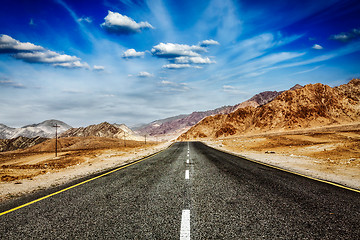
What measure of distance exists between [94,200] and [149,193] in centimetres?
144

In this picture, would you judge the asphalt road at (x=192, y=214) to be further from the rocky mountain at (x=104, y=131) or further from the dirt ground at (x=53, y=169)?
the rocky mountain at (x=104, y=131)

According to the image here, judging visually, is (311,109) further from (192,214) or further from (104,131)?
(104,131)

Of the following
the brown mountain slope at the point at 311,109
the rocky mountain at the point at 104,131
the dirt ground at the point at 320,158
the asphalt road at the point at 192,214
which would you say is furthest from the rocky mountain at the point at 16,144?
the asphalt road at the point at 192,214

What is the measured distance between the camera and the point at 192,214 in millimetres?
3789

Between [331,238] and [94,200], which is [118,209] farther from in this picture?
[331,238]

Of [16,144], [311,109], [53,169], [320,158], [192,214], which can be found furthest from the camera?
[16,144]

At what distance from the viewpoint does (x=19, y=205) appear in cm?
476

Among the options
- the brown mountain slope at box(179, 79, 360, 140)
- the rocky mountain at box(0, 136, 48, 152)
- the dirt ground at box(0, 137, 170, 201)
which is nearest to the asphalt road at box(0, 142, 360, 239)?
the dirt ground at box(0, 137, 170, 201)

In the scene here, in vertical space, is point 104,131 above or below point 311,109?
below

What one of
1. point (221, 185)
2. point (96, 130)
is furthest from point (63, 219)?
point (96, 130)

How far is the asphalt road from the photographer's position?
3.08 meters

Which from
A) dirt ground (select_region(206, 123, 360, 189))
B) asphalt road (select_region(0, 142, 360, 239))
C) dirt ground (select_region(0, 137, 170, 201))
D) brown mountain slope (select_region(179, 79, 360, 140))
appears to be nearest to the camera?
asphalt road (select_region(0, 142, 360, 239))

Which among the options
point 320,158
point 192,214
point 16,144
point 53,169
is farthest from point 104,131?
point 192,214

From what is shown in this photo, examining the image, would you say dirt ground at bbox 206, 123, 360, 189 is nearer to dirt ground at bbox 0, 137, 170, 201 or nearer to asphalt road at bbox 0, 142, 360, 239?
asphalt road at bbox 0, 142, 360, 239
